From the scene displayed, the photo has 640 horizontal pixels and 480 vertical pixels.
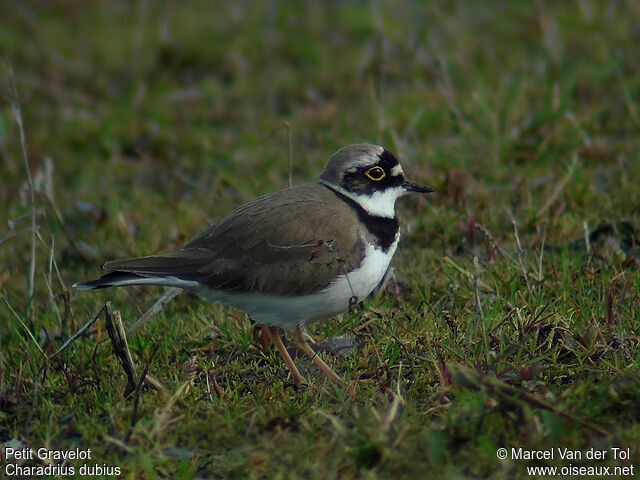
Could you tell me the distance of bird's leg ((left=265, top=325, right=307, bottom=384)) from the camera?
4707 millimetres

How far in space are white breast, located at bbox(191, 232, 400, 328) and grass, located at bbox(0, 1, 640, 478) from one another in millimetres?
275

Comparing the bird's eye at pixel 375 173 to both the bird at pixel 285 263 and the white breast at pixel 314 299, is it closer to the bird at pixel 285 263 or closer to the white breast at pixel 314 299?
the bird at pixel 285 263

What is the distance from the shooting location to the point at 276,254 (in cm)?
493

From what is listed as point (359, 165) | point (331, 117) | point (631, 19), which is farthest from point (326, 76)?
point (359, 165)

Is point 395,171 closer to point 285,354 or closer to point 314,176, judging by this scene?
point 285,354

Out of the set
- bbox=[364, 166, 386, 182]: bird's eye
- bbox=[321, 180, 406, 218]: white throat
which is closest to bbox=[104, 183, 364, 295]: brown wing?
bbox=[321, 180, 406, 218]: white throat

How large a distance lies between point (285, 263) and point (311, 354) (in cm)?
52

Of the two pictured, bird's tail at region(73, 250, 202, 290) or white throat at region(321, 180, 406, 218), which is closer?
bird's tail at region(73, 250, 202, 290)

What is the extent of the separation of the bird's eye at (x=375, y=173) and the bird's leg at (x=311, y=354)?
3.21 ft

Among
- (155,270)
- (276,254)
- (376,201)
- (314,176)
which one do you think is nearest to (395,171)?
(376,201)

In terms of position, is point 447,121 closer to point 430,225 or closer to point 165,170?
point 430,225

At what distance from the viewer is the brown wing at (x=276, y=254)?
15.9 ft

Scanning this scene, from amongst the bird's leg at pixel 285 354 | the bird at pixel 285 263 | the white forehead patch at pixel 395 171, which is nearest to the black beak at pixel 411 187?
the white forehead patch at pixel 395 171

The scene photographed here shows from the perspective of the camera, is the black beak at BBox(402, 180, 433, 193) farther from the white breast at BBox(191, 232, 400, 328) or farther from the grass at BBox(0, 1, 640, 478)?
the white breast at BBox(191, 232, 400, 328)
